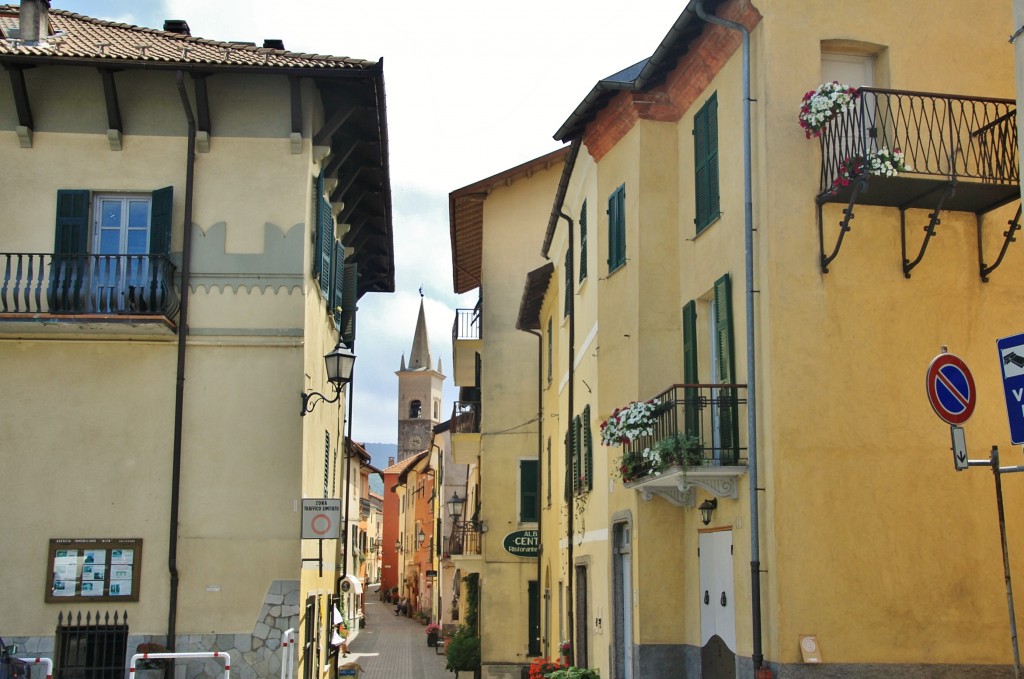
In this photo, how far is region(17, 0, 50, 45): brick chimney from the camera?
1659 cm

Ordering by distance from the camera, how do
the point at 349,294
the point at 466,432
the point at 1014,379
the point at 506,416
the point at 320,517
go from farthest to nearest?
1. the point at 466,432
2. the point at 506,416
3. the point at 349,294
4. the point at 320,517
5. the point at 1014,379

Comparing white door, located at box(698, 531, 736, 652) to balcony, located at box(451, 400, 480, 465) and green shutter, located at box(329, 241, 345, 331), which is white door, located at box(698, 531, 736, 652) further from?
balcony, located at box(451, 400, 480, 465)

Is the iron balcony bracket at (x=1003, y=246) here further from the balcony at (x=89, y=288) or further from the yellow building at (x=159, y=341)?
the balcony at (x=89, y=288)

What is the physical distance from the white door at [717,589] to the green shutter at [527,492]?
1637 centimetres

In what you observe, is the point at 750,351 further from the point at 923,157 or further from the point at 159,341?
the point at 159,341

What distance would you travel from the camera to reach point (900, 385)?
11.6 metres

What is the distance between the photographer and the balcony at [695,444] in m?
12.2

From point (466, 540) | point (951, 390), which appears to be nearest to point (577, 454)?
point (951, 390)

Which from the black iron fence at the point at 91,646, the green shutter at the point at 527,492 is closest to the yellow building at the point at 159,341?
the black iron fence at the point at 91,646

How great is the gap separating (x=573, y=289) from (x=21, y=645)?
10405 millimetres

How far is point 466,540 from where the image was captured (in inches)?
1410

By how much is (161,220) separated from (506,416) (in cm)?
1510

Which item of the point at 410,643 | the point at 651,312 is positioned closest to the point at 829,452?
the point at 651,312

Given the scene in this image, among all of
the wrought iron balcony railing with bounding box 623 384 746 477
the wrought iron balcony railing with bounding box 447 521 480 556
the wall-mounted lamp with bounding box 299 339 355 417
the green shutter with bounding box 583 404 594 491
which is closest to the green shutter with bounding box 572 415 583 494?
the green shutter with bounding box 583 404 594 491
